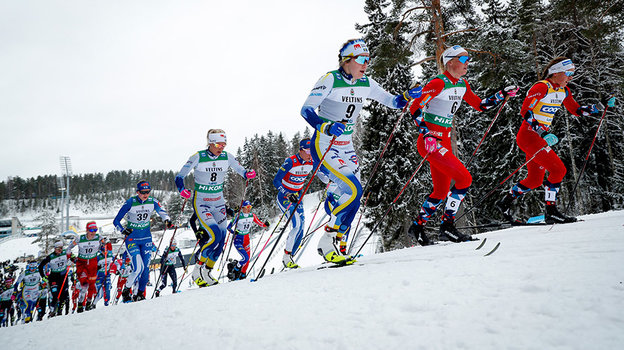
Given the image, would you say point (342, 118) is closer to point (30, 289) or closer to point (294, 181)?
point (294, 181)

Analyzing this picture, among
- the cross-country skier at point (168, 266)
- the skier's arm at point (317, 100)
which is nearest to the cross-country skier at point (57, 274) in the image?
the cross-country skier at point (168, 266)

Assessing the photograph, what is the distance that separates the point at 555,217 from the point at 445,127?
2641 mm

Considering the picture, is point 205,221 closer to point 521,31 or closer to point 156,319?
point 156,319

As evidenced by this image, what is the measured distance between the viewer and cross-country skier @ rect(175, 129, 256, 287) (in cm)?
569

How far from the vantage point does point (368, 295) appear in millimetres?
2014

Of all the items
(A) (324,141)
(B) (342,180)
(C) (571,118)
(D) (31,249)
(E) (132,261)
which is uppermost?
(C) (571,118)

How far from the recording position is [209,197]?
5824 millimetres

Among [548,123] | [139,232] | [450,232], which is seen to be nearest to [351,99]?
[450,232]

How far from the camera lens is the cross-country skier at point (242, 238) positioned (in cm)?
705

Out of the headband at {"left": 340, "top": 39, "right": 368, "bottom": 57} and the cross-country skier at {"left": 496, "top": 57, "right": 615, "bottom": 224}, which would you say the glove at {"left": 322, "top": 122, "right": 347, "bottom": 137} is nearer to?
the headband at {"left": 340, "top": 39, "right": 368, "bottom": 57}

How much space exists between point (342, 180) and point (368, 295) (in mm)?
2096

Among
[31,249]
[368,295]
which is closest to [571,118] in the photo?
[368,295]

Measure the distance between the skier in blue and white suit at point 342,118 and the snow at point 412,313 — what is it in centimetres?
134

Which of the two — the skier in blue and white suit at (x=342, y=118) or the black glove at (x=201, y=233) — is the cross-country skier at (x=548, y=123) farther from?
the black glove at (x=201, y=233)
